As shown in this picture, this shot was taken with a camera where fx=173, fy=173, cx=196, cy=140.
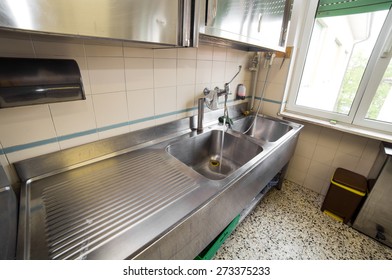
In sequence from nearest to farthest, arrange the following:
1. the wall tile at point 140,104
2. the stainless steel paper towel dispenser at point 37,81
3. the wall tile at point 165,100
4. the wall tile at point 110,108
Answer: the stainless steel paper towel dispenser at point 37,81, the wall tile at point 110,108, the wall tile at point 140,104, the wall tile at point 165,100

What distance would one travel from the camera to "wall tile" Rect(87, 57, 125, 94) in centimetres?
83

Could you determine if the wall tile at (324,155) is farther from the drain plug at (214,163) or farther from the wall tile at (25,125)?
the wall tile at (25,125)

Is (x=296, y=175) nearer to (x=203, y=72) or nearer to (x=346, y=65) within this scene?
(x=346, y=65)

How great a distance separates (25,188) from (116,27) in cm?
76

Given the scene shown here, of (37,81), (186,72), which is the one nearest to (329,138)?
(186,72)

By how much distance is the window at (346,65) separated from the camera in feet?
4.49

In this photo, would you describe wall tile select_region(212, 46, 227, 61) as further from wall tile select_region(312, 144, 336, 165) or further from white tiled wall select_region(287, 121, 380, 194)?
wall tile select_region(312, 144, 336, 165)

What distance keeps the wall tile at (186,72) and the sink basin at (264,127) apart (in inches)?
24.7

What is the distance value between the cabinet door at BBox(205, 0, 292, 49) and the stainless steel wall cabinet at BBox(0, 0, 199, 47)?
14 cm

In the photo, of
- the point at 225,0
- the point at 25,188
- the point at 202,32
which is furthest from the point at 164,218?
the point at 225,0

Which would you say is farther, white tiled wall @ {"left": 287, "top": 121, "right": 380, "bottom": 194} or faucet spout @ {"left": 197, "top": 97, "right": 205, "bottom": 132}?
white tiled wall @ {"left": 287, "top": 121, "right": 380, "bottom": 194}

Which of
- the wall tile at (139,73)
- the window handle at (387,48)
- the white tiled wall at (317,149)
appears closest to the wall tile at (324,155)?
the white tiled wall at (317,149)

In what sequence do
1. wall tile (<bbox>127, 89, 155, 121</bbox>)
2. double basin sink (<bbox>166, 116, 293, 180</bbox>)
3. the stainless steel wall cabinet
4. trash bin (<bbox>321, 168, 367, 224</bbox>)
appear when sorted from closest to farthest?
the stainless steel wall cabinet
wall tile (<bbox>127, 89, 155, 121</bbox>)
double basin sink (<bbox>166, 116, 293, 180</bbox>)
trash bin (<bbox>321, 168, 367, 224</bbox>)

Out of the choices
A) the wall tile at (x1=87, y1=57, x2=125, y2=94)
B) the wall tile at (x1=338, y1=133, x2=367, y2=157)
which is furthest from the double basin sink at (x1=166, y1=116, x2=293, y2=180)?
the wall tile at (x1=338, y1=133, x2=367, y2=157)
